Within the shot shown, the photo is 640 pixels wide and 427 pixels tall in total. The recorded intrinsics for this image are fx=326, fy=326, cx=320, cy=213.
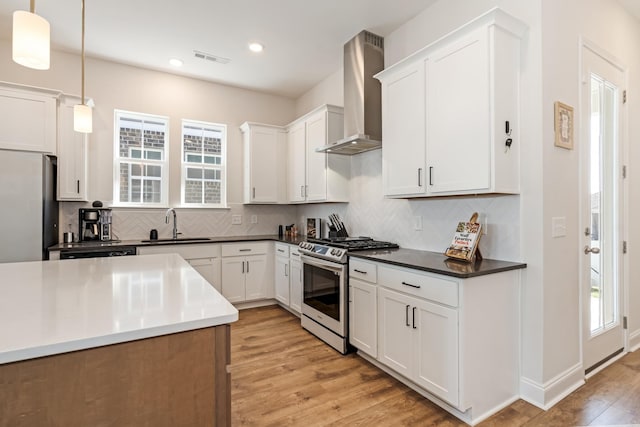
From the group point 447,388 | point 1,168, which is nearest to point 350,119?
Answer: point 447,388

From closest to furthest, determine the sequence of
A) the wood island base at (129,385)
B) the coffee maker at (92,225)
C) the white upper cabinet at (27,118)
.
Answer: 1. the wood island base at (129,385)
2. the white upper cabinet at (27,118)
3. the coffee maker at (92,225)

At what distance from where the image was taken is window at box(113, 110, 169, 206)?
163 inches

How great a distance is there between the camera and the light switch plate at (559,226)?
219 cm

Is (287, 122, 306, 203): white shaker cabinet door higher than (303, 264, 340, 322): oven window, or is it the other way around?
(287, 122, 306, 203): white shaker cabinet door

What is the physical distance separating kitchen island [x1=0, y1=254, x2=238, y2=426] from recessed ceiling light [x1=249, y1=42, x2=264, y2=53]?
3.14 m

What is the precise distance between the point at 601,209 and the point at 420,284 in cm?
183

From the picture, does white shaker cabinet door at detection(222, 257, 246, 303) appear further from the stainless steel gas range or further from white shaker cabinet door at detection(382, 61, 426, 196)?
white shaker cabinet door at detection(382, 61, 426, 196)

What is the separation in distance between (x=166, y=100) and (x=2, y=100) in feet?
5.34

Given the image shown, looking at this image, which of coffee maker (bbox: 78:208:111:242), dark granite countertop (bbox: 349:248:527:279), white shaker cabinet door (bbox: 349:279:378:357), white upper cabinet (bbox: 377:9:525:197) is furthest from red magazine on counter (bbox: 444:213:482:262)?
coffee maker (bbox: 78:208:111:242)

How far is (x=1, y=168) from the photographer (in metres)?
2.87

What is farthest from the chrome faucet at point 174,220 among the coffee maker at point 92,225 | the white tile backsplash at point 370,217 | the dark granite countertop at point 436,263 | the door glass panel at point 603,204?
the door glass panel at point 603,204

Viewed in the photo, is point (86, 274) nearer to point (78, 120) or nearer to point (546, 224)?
point (78, 120)

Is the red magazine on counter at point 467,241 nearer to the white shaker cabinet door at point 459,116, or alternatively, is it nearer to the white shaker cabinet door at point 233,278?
the white shaker cabinet door at point 459,116

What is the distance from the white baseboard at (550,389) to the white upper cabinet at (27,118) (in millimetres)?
4661
